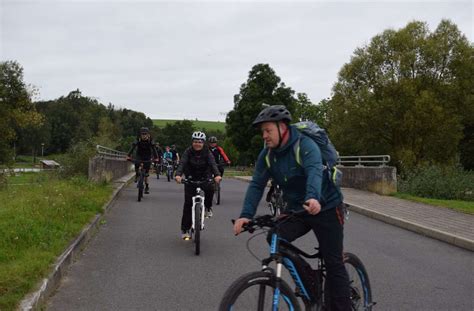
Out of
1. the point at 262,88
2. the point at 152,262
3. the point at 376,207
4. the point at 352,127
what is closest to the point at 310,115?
the point at 262,88

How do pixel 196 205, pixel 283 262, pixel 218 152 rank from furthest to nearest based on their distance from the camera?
pixel 218 152 < pixel 196 205 < pixel 283 262

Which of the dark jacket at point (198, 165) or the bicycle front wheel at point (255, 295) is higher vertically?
the dark jacket at point (198, 165)

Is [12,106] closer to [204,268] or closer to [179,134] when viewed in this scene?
[204,268]

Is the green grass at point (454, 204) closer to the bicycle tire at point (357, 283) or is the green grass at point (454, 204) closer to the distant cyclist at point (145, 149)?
the distant cyclist at point (145, 149)

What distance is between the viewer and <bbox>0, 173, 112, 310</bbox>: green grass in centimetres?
510

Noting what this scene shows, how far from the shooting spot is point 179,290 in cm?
589

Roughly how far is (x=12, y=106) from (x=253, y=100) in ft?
88.4

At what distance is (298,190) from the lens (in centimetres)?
404

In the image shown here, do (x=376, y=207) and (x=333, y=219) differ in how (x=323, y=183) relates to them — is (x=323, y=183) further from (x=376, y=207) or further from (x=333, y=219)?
(x=376, y=207)

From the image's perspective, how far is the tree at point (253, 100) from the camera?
6494cm

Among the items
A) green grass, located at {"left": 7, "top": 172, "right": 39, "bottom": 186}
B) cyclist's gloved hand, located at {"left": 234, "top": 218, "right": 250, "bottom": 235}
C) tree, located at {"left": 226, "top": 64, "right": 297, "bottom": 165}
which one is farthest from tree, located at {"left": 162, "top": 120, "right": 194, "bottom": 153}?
cyclist's gloved hand, located at {"left": 234, "top": 218, "right": 250, "bottom": 235}

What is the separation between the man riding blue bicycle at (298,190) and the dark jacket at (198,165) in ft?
16.2

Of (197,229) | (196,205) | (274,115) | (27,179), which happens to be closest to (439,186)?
(196,205)

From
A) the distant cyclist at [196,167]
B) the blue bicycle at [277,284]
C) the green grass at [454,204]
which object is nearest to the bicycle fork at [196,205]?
the distant cyclist at [196,167]
